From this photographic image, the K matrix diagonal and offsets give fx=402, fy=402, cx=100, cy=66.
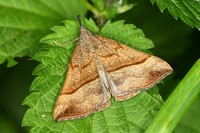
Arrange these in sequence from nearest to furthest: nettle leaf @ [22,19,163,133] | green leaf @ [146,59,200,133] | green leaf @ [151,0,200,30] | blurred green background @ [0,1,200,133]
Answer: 1. green leaf @ [146,59,200,133]
2. nettle leaf @ [22,19,163,133]
3. green leaf @ [151,0,200,30]
4. blurred green background @ [0,1,200,133]

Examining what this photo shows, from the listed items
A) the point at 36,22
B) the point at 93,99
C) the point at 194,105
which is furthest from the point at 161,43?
the point at 93,99

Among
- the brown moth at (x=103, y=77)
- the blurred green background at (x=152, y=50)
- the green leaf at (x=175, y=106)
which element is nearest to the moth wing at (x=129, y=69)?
the brown moth at (x=103, y=77)

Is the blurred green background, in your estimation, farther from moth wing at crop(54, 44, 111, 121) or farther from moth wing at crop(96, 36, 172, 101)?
moth wing at crop(54, 44, 111, 121)

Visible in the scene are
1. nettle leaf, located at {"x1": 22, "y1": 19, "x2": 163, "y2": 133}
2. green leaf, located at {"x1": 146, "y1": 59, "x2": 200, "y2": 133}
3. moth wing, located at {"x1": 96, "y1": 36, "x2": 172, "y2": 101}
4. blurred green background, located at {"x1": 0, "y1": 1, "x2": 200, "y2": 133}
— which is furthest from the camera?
blurred green background, located at {"x1": 0, "y1": 1, "x2": 200, "y2": 133}

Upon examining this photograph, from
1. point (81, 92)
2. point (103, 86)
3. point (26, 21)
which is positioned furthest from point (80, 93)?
point (26, 21)

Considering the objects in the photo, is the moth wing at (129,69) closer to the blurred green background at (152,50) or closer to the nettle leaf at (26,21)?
the nettle leaf at (26,21)

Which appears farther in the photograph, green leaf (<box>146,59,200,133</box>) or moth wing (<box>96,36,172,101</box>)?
moth wing (<box>96,36,172,101</box>)

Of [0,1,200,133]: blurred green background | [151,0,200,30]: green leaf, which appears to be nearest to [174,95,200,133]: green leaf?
[0,1,200,133]: blurred green background
